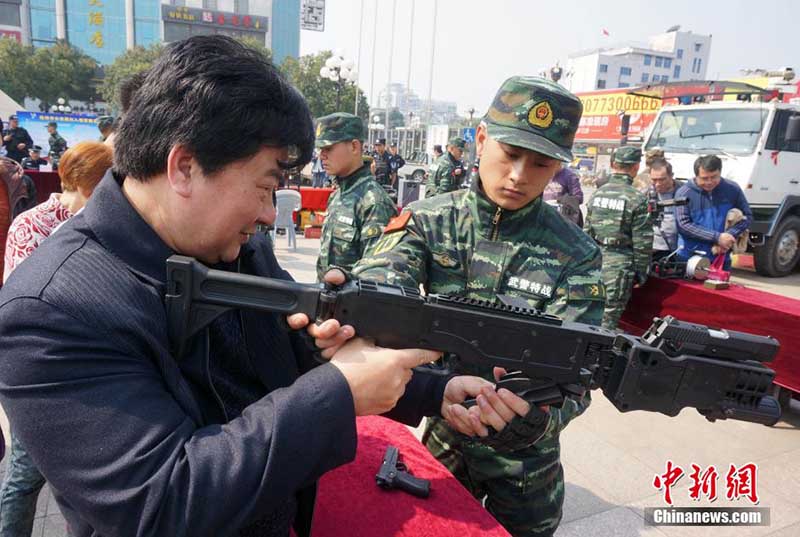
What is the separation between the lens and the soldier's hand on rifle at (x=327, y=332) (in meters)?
1.16

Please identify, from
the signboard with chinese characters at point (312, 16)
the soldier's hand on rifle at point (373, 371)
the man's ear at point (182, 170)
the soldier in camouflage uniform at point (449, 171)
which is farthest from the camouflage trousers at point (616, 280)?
the signboard with chinese characters at point (312, 16)

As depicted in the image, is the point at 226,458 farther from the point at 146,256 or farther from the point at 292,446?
the point at 146,256

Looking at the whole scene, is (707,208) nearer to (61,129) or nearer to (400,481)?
(400,481)

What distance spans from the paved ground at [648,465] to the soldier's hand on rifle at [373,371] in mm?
2123

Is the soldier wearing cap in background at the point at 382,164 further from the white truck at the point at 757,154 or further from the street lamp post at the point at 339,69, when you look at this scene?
the white truck at the point at 757,154

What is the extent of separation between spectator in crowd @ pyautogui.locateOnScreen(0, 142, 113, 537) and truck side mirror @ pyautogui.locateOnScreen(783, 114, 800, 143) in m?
8.45

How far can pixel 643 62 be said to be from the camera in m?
78.6

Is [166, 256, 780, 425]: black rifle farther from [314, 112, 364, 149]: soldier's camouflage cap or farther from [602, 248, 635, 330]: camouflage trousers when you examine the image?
[602, 248, 635, 330]: camouflage trousers

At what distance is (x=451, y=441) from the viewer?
191 cm

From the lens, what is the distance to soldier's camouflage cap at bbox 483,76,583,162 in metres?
1.71

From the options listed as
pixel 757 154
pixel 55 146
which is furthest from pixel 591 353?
pixel 55 146

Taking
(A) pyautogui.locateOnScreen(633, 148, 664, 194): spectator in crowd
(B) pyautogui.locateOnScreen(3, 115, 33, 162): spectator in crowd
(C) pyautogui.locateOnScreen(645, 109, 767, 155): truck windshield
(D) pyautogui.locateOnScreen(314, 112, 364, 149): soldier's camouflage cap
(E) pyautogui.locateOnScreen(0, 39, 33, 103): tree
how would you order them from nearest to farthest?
(D) pyautogui.locateOnScreen(314, 112, 364, 149): soldier's camouflage cap
(A) pyautogui.locateOnScreen(633, 148, 664, 194): spectator in crowd
(C) pyautogui.locateOnScreen(645, 109, 767, 155): truck windshield
(B) pyautogui.locateOnScreen(3, 115, 33, 162): spectator in crowd
(E) pyautogui.locateOnScreen(0, 39, 33, 103): tree

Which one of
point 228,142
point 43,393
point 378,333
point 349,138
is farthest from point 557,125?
point 349,138

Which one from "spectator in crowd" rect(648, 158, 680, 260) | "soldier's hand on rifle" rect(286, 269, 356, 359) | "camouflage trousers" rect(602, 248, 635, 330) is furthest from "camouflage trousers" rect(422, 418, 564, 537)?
"spectator in crowd" rect(648, 158, 680, 260)
